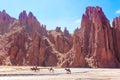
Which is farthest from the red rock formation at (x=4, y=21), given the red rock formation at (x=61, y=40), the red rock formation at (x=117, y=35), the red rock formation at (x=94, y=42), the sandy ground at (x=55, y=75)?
the sandy ground at (x=55, y=75)

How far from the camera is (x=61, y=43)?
469 ft

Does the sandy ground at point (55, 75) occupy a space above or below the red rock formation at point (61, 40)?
below

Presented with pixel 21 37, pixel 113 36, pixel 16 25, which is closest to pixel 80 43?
pixel 113 36

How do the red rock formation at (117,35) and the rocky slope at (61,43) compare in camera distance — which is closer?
the rocky slope at (61,43)

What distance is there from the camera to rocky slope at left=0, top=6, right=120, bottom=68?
4333 inches

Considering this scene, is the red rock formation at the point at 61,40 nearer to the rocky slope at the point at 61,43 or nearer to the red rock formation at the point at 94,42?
the rocky slope at the point at 61,43

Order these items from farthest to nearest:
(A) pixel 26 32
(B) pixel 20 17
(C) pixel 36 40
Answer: (B) pixel 20 17 < (A) pixel 26 32 < (C) pixel 36 40

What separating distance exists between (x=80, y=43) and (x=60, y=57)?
51.6 ft

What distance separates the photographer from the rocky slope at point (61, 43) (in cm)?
11006

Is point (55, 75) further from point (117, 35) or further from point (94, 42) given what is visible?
point (117, 35)

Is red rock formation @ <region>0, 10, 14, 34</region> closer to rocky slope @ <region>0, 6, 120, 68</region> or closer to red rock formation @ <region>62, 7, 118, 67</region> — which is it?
rocky slope @ <region>0, 6, 120, 68</region>

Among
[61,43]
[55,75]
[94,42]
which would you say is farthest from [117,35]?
[55,75]

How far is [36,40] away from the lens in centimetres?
13700

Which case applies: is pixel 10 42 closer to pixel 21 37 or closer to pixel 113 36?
pixel 21 37
